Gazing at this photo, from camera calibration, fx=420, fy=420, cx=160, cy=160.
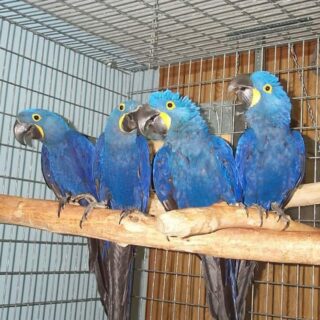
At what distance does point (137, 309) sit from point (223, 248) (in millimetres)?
1725

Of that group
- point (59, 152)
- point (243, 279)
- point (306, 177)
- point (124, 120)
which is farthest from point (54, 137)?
point (306, 177)

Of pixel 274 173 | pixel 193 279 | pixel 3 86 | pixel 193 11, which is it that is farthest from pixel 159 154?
pixel 193 279

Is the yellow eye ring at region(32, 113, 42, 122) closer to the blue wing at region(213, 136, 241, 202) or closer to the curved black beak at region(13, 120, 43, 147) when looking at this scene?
the curved black beak at region(13, 120, 43, 147)

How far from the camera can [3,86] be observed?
2.13 metres

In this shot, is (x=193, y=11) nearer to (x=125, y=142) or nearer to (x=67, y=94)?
(x=125, y=142)

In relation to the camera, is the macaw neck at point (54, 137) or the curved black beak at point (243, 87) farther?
the macaw neck at point (54, 137)

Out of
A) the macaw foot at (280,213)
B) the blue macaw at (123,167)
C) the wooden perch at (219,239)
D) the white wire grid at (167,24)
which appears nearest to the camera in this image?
the wooden perch at (219,239)

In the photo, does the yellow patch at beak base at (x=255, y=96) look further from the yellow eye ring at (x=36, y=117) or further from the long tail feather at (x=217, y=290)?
the yellow eye ring at (x=36, y=117)

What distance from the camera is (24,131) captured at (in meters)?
1.95

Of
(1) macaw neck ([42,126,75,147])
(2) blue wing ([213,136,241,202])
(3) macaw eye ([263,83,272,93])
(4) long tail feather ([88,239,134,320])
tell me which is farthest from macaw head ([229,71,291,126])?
(1) macaw neck ([42,126,75,147])

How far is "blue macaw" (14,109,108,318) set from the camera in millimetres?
1913

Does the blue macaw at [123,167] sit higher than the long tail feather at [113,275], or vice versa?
the blue macaw at [123,167]

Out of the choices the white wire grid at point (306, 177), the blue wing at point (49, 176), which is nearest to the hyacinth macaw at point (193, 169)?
the blue wing at point (49, 176)

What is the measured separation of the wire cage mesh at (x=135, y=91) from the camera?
2006mm
